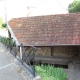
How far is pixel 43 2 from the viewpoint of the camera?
106 ft

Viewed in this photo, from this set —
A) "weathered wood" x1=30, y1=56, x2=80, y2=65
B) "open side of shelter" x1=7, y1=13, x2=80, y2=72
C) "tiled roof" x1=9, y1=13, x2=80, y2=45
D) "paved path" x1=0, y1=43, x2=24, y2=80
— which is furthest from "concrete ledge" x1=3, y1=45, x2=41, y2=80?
"weathered wood" x1=30, y1=56, x2=80, y2=65

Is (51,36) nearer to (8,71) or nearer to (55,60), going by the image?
(55,60)

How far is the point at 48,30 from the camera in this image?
11.3 metres

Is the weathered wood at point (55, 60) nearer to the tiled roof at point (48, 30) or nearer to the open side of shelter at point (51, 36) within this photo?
the open side of shelter at point (51, 36)

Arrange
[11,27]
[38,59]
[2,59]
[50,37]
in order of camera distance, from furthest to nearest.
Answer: [11,27] → [38,59] → [50,37] → [2,59]

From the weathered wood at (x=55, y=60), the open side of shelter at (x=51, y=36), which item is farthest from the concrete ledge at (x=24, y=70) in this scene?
the weathered wood at (x=55, y=60)

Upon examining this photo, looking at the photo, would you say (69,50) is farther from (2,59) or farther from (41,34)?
(2,59)

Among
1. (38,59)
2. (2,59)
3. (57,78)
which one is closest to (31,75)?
(57,78)

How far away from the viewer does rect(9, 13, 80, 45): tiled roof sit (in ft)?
33.6

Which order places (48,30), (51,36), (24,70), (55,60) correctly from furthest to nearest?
1. (55,60)
2. (48,30)
3. (51,36)
4. (24,70)

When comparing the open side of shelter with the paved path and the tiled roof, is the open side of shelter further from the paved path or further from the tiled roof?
the paved path

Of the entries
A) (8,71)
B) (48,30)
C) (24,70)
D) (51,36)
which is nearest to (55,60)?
(51,36)

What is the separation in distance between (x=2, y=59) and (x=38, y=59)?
11.4 ft

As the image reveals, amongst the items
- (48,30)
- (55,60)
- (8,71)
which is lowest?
(55,60)
